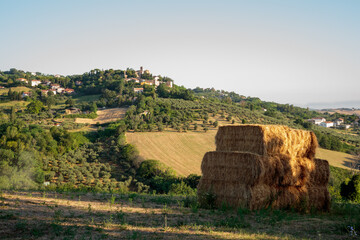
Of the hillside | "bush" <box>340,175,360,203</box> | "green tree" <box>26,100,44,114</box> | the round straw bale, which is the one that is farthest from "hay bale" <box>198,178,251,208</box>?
"green tree" <box>26,100,44,114</box>

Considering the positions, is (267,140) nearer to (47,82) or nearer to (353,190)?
(353,190)

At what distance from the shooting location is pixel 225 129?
12.5 m

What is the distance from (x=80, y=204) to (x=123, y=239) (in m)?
4.35

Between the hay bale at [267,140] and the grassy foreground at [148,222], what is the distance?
2.36 m

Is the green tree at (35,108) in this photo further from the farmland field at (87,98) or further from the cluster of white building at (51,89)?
the cluster of white building at (51,89)

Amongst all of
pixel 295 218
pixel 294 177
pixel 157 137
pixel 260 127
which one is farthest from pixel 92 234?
pixel 157 137

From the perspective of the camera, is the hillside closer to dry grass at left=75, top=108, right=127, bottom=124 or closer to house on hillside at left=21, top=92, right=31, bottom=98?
dry grass at left=75, top=108, right=127, bottom=124

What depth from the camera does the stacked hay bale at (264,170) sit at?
1075 centimetres

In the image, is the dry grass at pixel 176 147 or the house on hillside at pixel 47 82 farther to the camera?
the house on hillside at pixel 47 82

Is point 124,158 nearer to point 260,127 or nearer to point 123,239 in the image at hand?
point 260,127

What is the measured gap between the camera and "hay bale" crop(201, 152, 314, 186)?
1072 centimetres

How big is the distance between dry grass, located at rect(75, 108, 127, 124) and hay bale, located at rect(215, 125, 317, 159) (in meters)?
64.1

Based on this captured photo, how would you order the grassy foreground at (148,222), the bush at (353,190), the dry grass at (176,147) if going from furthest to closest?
the dry grass at (176,147) < the bush at (353,190) < the grassy foreground at (148,222)

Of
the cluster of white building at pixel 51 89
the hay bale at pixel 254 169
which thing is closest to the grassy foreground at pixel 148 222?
the hay bale at pixel 254 169
